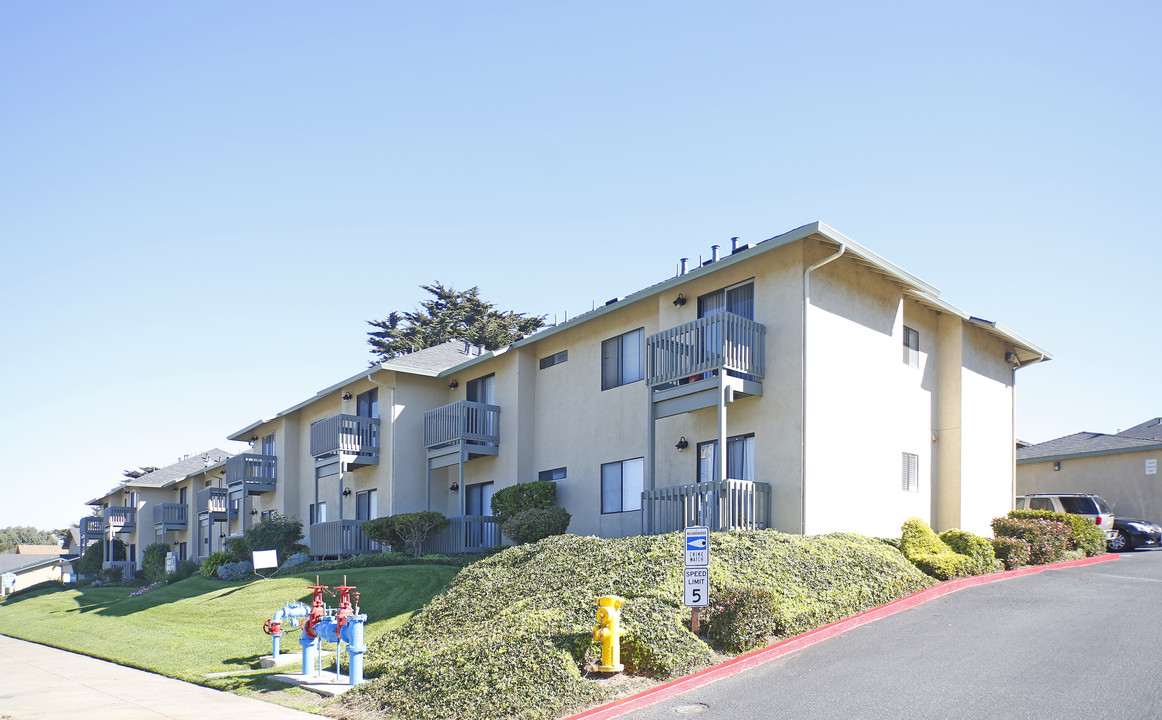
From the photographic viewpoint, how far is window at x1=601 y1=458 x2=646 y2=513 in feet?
69.5

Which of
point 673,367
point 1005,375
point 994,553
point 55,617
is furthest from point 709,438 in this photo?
point 55,617

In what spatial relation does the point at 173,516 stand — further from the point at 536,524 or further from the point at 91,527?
the point at 536,524

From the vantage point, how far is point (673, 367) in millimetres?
18828

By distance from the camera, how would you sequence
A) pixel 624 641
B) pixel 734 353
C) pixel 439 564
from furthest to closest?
pixel 439 564
pixel 734 353
pixel 624 641

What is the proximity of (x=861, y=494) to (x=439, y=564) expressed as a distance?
10188 mm

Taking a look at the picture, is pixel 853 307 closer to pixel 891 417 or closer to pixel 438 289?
pixel 891 417

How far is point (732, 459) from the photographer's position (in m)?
18.9

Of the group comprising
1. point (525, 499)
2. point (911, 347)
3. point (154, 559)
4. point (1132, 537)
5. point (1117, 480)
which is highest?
point (911, 347)

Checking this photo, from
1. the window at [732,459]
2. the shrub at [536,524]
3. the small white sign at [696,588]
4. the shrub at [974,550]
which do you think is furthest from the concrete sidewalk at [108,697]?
the shrub at [974,550]

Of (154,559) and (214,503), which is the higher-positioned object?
(214,503)

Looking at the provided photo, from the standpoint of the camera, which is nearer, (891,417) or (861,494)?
(861,494)

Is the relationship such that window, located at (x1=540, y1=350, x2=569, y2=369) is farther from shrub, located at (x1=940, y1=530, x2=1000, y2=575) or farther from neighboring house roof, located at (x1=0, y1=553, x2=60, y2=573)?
neighboring house roof, located at (x1=0, y1=553, x2=60, y2=573)

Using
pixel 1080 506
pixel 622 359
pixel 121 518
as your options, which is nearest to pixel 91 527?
pixel 121 518

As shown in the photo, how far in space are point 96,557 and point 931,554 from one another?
56.6m
